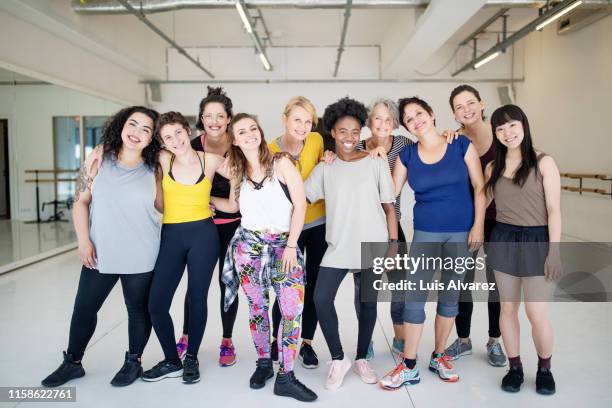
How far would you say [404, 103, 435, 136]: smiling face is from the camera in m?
2.50

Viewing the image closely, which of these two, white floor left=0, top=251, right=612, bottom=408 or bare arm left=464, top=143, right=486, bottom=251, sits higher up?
bare arm left=464, top=143, right=486, bottom=251

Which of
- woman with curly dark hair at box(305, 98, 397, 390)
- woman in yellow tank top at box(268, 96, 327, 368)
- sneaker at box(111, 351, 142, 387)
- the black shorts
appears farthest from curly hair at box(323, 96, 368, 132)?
sneaker at box(111, 351, 142, 387)

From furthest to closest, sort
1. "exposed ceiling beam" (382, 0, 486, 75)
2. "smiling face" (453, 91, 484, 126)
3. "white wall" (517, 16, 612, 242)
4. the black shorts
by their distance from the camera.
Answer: "white wall" (517, 16, 612, 242), "exposed ceiling beam" (382, 0, 486, 75), "smiling face" (453, 91, 484, 126), the black shorts

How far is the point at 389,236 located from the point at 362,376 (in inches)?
31.0

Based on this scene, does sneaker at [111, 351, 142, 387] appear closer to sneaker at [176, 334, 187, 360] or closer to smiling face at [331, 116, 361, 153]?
sneaker at [176, 334, 187, 360]

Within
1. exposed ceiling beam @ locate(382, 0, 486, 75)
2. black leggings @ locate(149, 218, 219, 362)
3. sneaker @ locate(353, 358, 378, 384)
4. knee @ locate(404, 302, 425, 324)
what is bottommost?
sneaker @ locate(353, 358, 378, 384)

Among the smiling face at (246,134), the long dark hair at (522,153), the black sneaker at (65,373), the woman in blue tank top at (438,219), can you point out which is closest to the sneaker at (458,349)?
the woman in blue tank top at (438,219)

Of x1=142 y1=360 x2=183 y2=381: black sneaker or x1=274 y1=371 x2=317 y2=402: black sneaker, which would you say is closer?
x1=274 y1=371 x2=317 y2=402: black sneaker

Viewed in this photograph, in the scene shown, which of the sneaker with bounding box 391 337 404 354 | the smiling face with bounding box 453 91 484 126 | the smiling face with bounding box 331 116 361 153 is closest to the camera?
the smiling face with bounding box 331 116 361 153

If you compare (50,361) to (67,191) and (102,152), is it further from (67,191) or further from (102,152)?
(67,191)

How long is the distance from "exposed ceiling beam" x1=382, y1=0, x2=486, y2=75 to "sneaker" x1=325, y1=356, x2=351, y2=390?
459 cm

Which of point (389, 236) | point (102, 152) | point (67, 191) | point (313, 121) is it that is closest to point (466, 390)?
point (389, 236)

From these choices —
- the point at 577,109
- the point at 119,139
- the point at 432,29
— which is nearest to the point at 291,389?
the point at 119,139

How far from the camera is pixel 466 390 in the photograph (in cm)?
242
